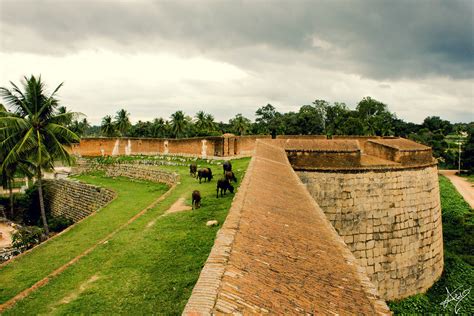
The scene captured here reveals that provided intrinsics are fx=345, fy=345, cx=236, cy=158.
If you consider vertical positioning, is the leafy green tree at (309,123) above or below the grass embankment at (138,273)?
above

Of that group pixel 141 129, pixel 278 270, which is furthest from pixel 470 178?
pixel 141 129

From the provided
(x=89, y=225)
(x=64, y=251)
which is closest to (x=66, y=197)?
(x=89, y=225)

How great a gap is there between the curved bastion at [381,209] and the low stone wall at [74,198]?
34.1 feet

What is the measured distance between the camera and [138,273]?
6363mm

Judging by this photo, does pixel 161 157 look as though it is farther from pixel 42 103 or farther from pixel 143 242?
pixel 143 242

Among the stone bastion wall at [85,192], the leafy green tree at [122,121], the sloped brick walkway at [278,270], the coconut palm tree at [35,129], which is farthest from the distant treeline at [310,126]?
the sloped brick walkway at [278,270]

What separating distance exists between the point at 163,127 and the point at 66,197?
3235 centimetres

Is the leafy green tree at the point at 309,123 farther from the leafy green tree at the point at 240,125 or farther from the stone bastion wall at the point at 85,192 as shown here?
the stone bastion wall at the point at 85,192

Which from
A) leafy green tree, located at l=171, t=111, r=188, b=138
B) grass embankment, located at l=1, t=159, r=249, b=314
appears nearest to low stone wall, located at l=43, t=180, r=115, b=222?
grass embankment, located at l=1, t=159, r=249, b=314

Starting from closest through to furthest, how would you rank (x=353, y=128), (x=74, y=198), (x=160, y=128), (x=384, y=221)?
(x=384, y=221) → (x=74, y=198) → (x=353, y=128) → (x=160, y=128)

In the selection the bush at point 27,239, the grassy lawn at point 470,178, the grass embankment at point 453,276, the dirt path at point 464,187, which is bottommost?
the grass embankment at point 453,276

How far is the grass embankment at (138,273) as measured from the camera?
209 inches

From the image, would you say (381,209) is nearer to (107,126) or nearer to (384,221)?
(384,221)

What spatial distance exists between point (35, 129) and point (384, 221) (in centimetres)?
1404
